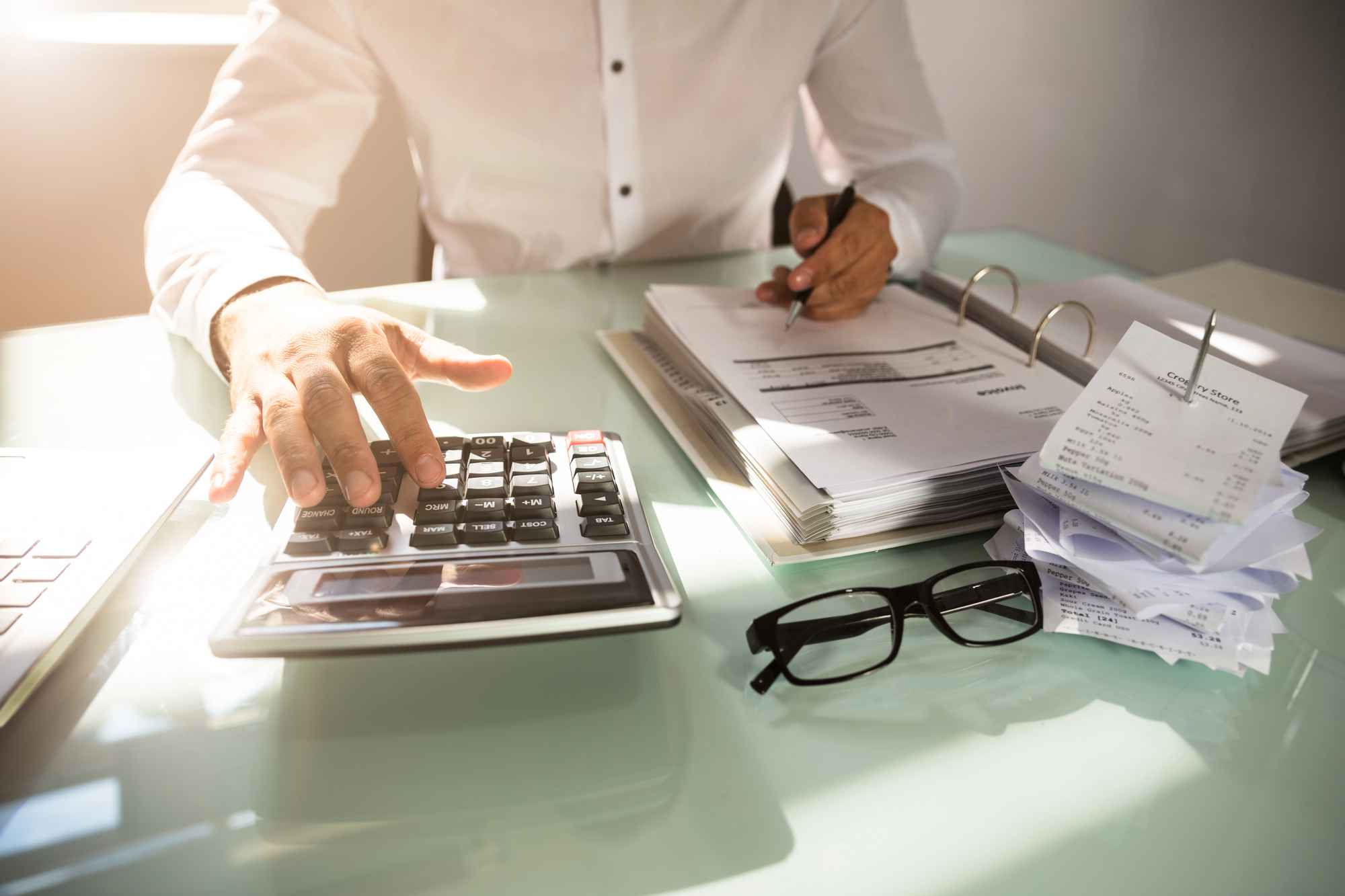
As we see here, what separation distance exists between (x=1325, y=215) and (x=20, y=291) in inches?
100

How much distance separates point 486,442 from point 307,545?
5.4 inches

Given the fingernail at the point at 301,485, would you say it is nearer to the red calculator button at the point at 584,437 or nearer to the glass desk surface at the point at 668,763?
the glass desk surface at the point at 668,763

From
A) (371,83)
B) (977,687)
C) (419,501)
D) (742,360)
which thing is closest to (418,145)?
(371,83)

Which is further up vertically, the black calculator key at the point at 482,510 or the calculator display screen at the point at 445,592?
the black calculator key at the point at 482,510

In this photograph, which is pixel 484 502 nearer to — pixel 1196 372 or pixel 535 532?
pixel 535 532

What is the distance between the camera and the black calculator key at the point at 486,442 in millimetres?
522

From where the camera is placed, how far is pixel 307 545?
42 cm

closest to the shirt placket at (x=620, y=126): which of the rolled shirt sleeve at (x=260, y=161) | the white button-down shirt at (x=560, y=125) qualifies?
the white button-down shirt at (x=560, y=125)

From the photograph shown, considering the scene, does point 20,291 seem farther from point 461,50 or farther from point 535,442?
point 535,442

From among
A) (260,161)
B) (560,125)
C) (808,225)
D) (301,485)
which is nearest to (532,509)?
(301,485)

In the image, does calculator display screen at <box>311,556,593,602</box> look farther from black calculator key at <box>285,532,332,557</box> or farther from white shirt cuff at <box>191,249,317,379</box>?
white shirt cuff at <box>191,249,317,379</box>

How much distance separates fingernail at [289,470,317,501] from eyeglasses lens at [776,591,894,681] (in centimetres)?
27

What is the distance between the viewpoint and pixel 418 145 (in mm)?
1062

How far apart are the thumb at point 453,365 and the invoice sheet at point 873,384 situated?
6.6 inches
